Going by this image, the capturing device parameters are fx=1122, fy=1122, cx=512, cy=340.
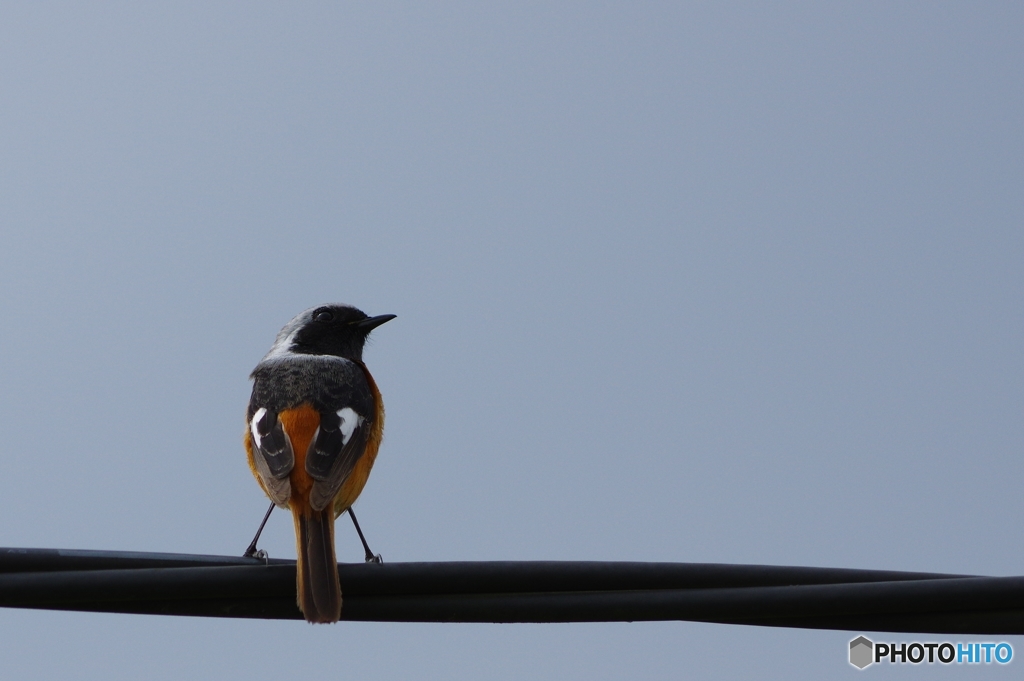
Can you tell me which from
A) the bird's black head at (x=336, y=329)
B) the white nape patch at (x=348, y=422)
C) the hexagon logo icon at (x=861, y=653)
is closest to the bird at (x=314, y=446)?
the white nape patch at (x=348, y=422)

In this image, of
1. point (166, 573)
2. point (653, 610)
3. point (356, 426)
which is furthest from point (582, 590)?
point (356, 426)

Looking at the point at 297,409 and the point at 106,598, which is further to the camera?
the point at 297,409

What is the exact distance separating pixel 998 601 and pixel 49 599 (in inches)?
106

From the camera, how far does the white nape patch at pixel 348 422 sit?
19.1ft

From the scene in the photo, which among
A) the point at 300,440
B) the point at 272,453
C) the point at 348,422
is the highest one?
the point at 348,422

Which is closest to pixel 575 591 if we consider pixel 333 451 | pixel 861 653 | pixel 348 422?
pixel 861 653

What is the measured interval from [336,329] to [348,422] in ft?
8.60

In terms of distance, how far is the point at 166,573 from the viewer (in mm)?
3299

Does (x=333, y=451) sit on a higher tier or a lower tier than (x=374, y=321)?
lower

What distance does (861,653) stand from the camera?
4.73 m

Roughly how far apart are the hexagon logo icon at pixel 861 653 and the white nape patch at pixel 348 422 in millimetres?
2627

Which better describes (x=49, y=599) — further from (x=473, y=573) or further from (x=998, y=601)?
(x=998, y=601)

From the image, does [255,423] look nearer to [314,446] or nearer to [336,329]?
[314,446]

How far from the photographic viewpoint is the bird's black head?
8.37 m
